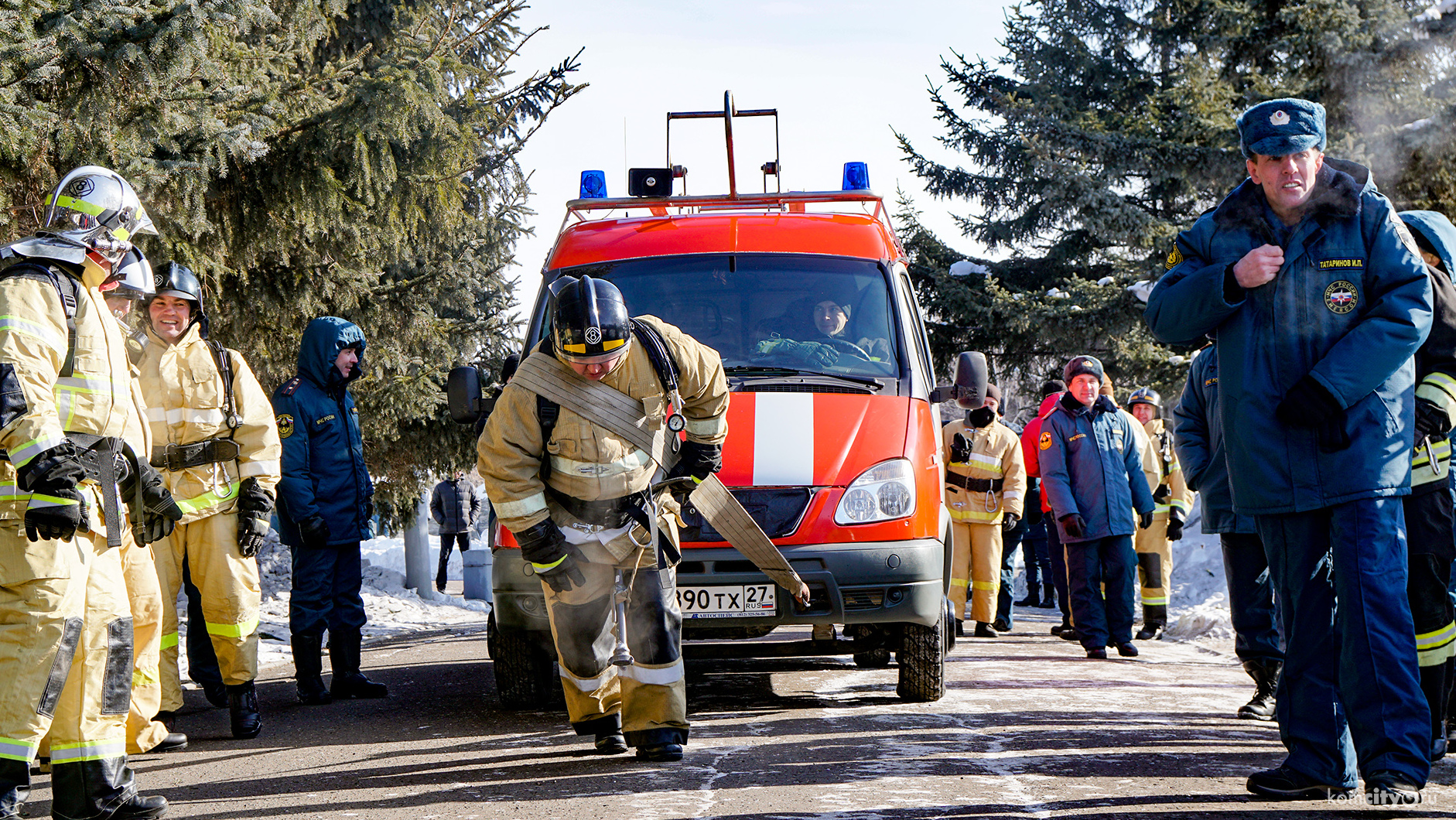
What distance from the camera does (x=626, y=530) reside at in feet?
16.7

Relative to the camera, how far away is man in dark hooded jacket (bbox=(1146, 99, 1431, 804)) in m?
3.99

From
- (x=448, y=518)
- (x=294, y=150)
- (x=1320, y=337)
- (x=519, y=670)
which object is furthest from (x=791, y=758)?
(x=448, y=518)

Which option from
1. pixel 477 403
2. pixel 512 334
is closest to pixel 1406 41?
pixel 512 334

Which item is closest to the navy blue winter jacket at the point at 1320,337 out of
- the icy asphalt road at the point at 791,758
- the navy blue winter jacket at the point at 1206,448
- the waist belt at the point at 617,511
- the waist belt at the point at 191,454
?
the icy asphalt road at the point at 791,758

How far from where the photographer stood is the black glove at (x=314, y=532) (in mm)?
7137

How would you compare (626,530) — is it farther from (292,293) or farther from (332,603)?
(292,293)

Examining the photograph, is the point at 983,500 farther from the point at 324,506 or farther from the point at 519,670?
the point at 324,506

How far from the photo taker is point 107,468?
4.54 m

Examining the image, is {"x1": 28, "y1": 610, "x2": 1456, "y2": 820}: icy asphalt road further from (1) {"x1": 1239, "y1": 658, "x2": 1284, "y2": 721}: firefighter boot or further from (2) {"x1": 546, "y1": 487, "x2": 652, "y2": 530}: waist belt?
(2) {"x1": 546, "y1": 487, "x2": 652, "y2": 530}: waist belt

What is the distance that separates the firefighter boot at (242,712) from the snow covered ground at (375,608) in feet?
8.78

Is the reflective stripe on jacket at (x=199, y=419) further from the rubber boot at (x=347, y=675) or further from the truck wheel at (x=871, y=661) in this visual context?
the truck wheel at (x=871, y=661)

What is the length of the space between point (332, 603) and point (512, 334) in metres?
9.11

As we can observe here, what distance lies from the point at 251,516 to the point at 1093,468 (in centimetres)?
540

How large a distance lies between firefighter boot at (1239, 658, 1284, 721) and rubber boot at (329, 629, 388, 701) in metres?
4.46
